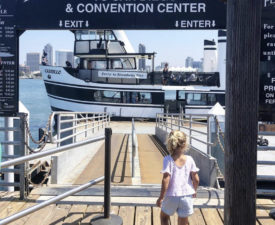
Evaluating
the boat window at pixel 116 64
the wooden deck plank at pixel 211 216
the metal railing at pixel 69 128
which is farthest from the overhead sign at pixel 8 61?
the boat window at pixel 116 64

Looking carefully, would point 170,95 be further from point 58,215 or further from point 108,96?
point 58,215

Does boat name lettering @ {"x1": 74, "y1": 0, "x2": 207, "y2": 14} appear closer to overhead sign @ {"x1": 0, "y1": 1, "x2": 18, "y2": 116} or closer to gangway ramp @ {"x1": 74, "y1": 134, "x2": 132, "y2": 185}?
overhead sign @ {"x1": 0, "y1": 1, "x2": 18, "y2": 116}

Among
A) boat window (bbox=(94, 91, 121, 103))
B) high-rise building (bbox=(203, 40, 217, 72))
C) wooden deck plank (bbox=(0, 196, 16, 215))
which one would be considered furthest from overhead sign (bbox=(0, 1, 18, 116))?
high-rise building (bbox=(203, 40, 217, 72))

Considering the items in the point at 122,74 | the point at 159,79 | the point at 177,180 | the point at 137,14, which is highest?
the point at 122,74

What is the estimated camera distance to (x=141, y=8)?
5.19 metres

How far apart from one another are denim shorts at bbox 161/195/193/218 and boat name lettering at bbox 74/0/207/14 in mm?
3084

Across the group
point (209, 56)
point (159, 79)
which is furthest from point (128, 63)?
point (209, 56)

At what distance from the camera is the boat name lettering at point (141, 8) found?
517 centimetres

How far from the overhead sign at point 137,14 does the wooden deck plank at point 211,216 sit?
2.74 m

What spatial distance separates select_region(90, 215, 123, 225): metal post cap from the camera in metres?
3.90

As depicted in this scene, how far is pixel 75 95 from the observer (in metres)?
→ 31.8

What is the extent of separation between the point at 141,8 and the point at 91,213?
123 inches

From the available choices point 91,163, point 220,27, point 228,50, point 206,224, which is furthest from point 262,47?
point 91,163

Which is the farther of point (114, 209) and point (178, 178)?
point (114, 209)
